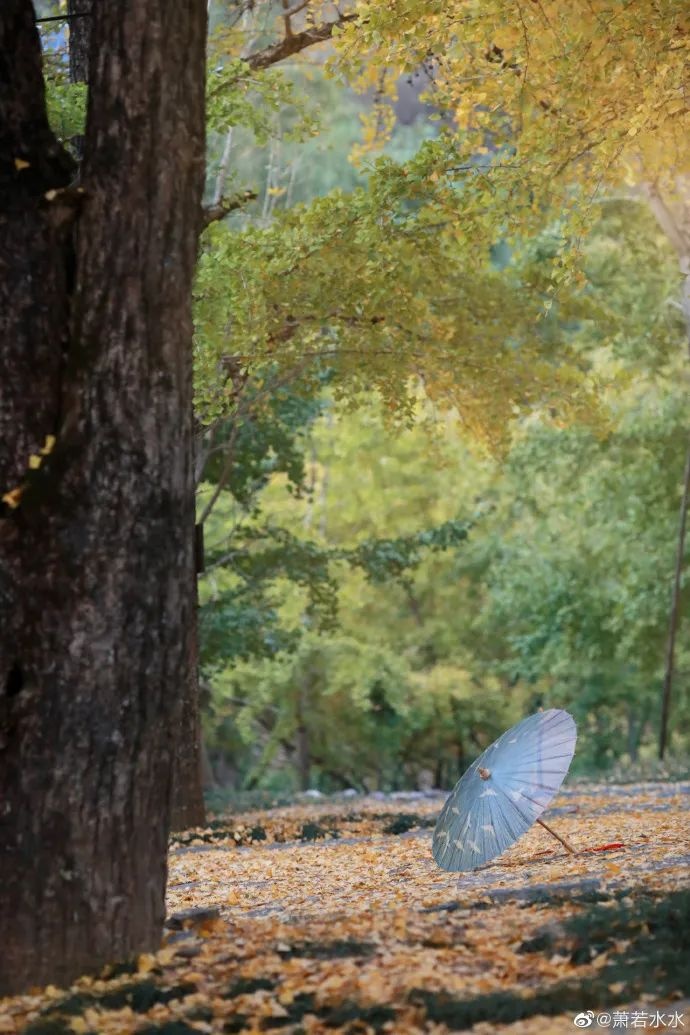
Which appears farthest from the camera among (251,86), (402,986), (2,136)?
(251,86)

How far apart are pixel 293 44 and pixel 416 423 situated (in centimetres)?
932

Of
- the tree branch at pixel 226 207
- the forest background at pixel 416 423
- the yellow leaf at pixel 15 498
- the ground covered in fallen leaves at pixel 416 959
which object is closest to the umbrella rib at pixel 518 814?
the ground covered in fallen leaves at pixel 416 959

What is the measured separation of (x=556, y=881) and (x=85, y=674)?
2.99 m

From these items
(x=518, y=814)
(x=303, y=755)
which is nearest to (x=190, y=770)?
(x=518, y=814)

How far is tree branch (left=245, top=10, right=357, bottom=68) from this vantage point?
12763 millimetres

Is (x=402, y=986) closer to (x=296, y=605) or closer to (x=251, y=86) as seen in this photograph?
(x=251, y=86)

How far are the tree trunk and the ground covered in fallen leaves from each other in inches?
17.0

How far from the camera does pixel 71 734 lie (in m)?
5.43

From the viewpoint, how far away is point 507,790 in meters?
7.77

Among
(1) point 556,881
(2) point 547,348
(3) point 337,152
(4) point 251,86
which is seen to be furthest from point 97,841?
(3) point 337,152

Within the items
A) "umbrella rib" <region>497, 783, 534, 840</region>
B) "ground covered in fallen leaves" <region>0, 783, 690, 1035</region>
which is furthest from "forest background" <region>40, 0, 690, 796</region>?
"ground covered in fallen leaves" <region>0, 783, 690, 1035</region>

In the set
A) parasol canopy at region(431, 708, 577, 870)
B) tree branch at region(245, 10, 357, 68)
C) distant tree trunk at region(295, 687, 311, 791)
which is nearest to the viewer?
parasol canopy at region(431, 708, 577, 870)

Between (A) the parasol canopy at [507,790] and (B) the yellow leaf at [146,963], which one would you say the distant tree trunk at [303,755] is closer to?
(A) the parasol canopy at [507,790]

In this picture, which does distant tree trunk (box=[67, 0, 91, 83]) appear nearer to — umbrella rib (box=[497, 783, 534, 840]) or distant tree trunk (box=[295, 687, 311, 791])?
umbrella rib (box=[497, 783, 534, 840])
